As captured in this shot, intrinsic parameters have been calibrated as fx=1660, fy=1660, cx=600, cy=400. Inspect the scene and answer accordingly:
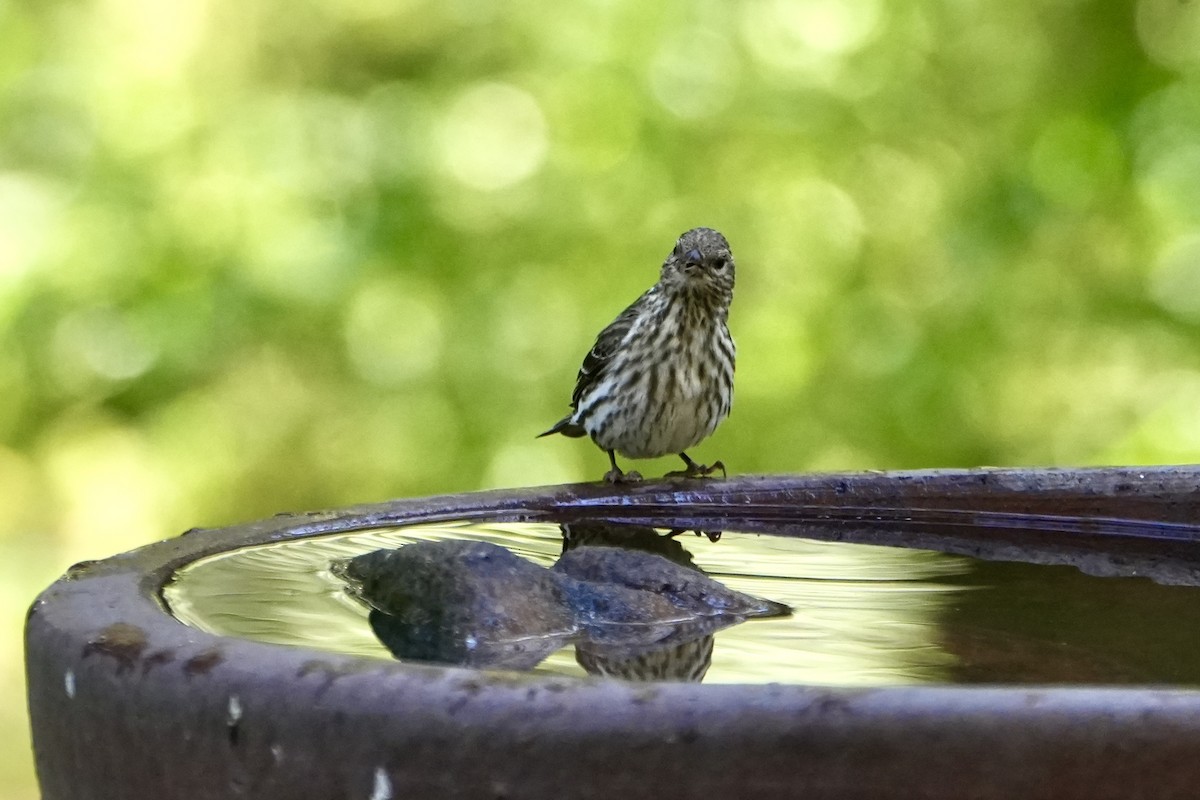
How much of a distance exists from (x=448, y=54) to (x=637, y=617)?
14.6 ft

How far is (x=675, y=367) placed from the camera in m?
4.23

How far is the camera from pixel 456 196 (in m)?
5.94

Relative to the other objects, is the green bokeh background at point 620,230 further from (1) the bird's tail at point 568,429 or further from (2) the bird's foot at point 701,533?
(2) the bird's foot at point 701,533

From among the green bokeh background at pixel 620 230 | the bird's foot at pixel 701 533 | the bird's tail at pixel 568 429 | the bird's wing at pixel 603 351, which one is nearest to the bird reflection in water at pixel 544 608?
the bird's foot at pixel 701 533

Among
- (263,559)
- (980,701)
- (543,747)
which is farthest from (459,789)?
(263,559)

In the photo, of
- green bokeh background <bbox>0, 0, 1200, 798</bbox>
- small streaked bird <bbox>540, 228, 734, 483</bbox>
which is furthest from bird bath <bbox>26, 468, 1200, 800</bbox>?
green bokeh background <bbox>0, 0, 1200, 798</bbox>

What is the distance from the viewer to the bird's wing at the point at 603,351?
445 cm

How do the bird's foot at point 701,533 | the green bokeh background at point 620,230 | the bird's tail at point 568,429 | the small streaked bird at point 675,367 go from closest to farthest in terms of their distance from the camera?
the bird's foot at point 701,533, the small streaked bird at point 675,367, the bird's tail at point 568,429, the green bokeh background at point 620,230

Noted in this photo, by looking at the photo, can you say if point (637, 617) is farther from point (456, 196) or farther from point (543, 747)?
point (456, 196)

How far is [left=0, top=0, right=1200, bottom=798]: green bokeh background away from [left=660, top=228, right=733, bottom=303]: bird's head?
1.46 metres

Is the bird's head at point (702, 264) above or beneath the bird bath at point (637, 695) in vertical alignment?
above

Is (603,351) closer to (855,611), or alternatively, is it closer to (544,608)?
(855,611)

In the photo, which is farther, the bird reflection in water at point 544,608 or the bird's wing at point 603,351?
the bird's wing at point 603,351

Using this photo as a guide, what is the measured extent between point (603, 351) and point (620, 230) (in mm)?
1480
